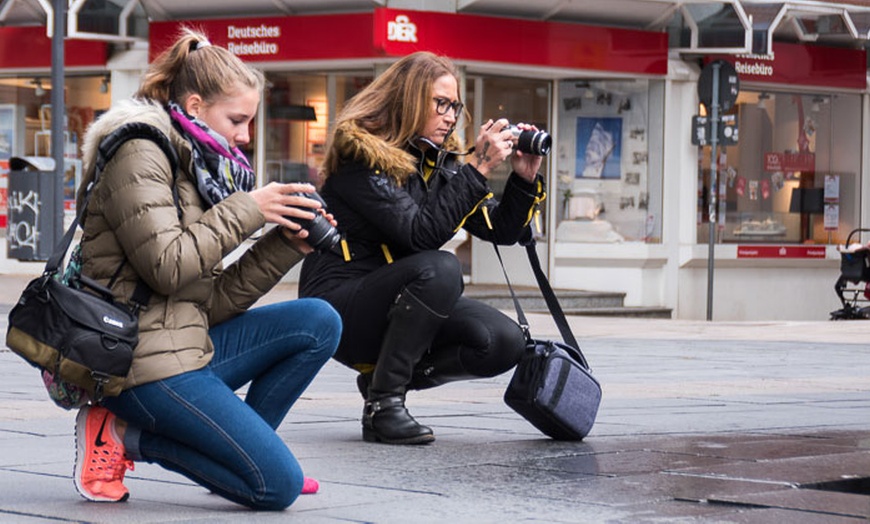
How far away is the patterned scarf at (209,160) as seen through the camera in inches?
173

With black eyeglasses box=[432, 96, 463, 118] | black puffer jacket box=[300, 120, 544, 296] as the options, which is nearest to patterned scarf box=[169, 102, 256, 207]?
black puffer jacket box=[300, 120, 544, 296]

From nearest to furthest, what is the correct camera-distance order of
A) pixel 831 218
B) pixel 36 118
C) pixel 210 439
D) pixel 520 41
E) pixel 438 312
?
1. pixel 210 439
2. pixel 438 312
3. pixel 520 41
4. pixel 36 118
5. pixel 831 218

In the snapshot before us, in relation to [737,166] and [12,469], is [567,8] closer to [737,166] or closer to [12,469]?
[737,166]

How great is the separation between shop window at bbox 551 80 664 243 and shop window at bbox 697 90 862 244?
686 mm

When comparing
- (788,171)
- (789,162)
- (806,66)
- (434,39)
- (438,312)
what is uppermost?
(434,39)

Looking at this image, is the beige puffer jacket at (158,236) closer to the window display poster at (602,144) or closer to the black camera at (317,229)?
the black camera at (317,229)

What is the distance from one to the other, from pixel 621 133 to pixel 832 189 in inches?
137

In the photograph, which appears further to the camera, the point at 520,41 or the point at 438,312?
the point at 520,41

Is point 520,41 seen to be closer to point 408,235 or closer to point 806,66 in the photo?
point 806,66

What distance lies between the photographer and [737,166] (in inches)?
782

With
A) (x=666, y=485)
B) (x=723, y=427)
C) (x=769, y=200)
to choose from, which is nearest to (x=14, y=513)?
(x=666, y=485)

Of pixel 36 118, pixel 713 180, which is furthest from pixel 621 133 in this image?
pixel 36 118

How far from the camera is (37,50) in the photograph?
19.6 meters

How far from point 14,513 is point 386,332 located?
1971 millimetres
